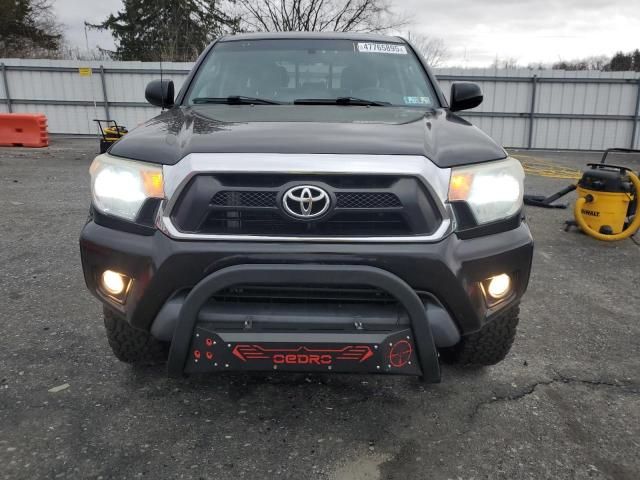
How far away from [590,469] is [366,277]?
1185 mm

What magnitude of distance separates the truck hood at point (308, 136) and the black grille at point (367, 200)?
160 mm

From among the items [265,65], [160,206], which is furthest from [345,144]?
[265,65]

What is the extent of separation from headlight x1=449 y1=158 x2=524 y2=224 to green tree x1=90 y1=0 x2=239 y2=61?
2342 centimetres

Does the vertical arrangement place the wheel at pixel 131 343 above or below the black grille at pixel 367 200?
below

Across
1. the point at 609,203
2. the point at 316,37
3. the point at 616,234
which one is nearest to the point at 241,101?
the point at 316,37

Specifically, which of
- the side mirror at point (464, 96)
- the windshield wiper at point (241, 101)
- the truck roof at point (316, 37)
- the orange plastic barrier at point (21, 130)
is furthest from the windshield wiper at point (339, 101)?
the orange plastic barrier at point (21, 130)

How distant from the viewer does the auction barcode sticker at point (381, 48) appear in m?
3.50

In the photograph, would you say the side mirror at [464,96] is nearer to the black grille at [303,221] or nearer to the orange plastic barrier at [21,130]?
the black grille at [303,221]

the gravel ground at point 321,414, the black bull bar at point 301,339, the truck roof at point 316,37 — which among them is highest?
the truck roof at point 316,37

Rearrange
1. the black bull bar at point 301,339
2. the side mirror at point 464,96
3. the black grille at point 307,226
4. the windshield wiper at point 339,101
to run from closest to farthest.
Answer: the black bull bar at point 301,339 < the black grille at point 307,226 < the windshield wiper at point 339,101 < the side mirror at point 464,96

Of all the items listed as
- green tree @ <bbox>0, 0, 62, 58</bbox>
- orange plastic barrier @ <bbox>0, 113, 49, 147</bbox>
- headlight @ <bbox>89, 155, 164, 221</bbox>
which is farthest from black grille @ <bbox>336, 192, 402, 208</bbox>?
green tree @ <bbox>0, 0, 62, 58</bbox>

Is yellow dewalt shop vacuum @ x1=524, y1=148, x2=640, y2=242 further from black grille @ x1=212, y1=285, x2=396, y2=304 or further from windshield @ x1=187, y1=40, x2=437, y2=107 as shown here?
black grille @ x1=212, y1=285, x2=396, y2=304

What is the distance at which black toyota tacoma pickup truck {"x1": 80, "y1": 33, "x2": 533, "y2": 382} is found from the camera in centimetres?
195

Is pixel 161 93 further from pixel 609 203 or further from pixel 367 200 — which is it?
pixel 609 203
